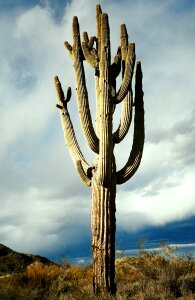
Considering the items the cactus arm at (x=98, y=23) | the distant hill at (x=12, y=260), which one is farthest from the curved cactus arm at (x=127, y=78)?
the distant hill at (x=12, y=260)

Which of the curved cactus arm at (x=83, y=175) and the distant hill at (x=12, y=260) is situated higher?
the curved cactus arm at (x=83, y=175)

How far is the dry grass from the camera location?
10.1 meters

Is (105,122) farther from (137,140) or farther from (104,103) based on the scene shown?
(137,140)

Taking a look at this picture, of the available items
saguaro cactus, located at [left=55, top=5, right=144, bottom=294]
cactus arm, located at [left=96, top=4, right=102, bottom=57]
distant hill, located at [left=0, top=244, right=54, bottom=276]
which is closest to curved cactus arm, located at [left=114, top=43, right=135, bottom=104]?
saguaro cactus, located at [left=55, top=5, right=144, bottom=294]

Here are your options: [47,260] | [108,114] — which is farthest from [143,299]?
[47,260]

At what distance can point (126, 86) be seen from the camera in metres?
11.1

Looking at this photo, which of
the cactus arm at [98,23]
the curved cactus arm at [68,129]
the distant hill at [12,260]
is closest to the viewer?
the cactus arm at [98,23]

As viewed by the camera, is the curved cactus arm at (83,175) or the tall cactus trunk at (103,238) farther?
the curved cactus arm at (83,175)

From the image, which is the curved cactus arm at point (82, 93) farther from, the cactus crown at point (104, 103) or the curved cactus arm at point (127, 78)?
the curved cactus arm at point (127, 78)

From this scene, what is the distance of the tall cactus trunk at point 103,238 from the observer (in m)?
10.2

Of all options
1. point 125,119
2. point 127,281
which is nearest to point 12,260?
point 127,281

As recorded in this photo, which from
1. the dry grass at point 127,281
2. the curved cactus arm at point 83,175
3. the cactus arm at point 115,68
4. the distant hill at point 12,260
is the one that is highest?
the cactus arm at point 115,68

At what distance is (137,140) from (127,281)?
4.07 metres

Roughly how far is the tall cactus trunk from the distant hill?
19.8ft
